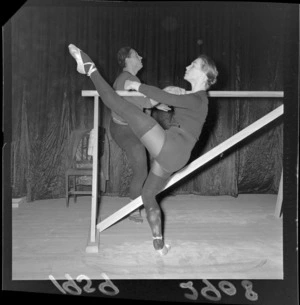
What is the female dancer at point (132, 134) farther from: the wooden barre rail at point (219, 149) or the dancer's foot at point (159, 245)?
the dancer's foot at point (159, 245)

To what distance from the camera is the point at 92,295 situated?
63.7 inches

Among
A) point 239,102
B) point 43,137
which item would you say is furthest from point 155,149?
point 239,102

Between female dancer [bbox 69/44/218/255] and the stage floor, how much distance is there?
1.06 ft

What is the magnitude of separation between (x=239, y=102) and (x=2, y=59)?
2.70m

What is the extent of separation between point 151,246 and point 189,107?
85cm

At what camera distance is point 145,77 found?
3.62m

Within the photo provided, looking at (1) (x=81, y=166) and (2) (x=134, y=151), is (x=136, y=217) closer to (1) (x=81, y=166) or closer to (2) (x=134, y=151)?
(2) (x=134, y=151)

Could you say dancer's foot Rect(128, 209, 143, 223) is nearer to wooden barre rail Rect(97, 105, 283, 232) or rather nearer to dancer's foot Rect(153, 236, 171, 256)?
wooden barre rail Rect(97, 105, 283, 232)

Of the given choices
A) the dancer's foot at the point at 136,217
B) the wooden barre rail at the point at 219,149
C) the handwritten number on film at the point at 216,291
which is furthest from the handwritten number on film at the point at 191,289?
the dancer's foot at the point at 136,217

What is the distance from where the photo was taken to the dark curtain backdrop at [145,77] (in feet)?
10.9

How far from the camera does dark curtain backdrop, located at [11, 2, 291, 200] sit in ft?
10.9

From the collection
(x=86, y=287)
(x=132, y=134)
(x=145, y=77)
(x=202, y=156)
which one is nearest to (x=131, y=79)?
(x=132, y=134)

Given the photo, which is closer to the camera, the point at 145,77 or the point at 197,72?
the point at 197,72

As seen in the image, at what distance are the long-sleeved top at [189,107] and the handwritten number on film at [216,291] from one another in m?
0.71
